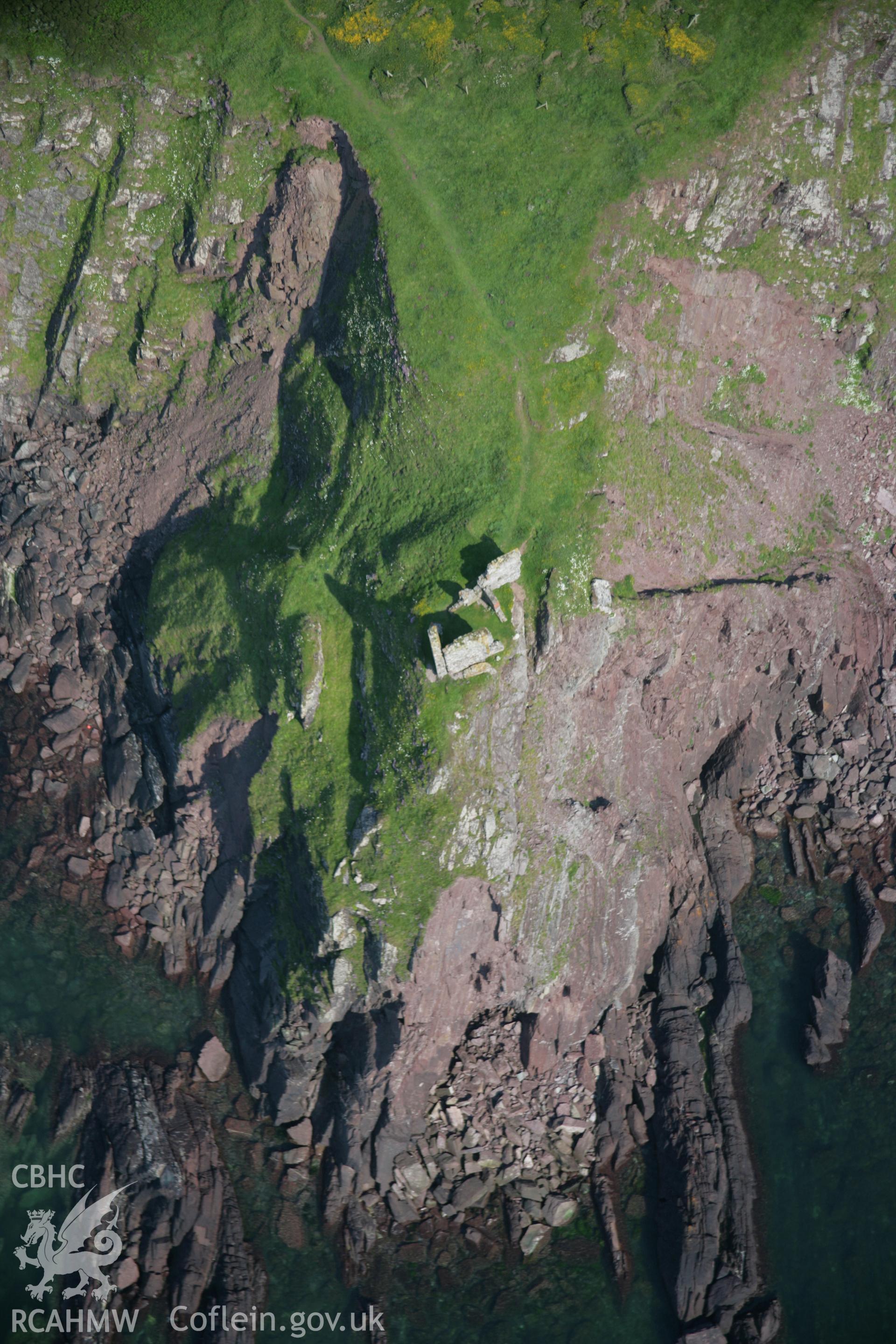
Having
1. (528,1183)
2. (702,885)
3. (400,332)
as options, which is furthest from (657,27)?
(528,1183)

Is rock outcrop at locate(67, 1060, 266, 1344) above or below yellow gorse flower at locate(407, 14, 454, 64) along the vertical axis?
below

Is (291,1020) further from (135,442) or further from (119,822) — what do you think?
(135,442)

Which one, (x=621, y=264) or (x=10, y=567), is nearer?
(x=621, y=264)

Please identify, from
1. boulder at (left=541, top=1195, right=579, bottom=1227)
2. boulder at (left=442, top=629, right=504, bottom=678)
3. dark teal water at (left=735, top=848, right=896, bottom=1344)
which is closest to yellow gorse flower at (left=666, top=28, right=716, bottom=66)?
boulder at (left=442, top=629, right=504, bottom=678)

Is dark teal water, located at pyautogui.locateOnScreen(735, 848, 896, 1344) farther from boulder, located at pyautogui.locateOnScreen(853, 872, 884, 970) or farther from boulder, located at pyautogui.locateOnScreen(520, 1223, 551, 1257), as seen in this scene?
boulder, located at pyautogui.locateOnScreen(520, 1223, 551, 1257)

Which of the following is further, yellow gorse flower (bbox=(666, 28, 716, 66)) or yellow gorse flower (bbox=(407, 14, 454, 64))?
yellow gorse flower (bbox=(407, 14, 454, 64))

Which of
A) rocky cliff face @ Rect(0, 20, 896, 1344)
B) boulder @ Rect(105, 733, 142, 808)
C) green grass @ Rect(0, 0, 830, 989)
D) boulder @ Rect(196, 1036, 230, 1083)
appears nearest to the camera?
green grass @ Rect(0, 0, 830, 989)
